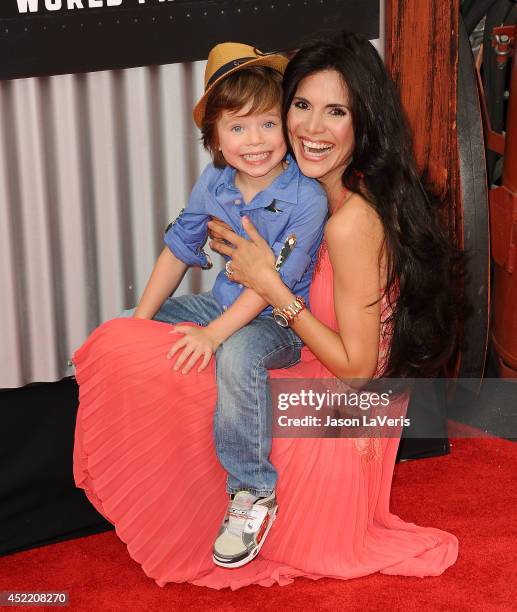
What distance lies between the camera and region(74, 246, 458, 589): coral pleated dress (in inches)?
86.2

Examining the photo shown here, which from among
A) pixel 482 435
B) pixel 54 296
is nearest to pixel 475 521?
pixel 482 435

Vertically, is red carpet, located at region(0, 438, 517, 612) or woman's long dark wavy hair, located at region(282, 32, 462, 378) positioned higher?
woman's long dark wavy hair, located at region(282, 32, 462, 378)

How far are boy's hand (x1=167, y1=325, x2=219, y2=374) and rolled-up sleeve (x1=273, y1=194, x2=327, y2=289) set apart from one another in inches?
8.7

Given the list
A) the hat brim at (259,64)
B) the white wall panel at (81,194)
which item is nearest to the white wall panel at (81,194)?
the white wall panel at (81,194)

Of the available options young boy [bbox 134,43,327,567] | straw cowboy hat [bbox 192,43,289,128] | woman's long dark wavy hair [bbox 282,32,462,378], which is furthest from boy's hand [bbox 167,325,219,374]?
straw cowboy hat [bbox 192,43,289,128]

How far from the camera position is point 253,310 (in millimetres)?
2211

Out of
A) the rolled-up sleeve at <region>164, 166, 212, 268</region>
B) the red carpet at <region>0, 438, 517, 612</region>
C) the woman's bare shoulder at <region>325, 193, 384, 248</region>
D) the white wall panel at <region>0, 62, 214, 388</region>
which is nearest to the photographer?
the woman's bare shoulder at <region>325, 193, 384, 248</region>

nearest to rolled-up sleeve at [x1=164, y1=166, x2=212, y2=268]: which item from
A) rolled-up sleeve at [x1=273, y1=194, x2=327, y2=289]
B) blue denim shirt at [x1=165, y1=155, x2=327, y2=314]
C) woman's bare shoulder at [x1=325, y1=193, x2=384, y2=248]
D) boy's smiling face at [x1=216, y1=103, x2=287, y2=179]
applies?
blue denim shirt at [x1=165, y1=155, x2=327, y2=314]

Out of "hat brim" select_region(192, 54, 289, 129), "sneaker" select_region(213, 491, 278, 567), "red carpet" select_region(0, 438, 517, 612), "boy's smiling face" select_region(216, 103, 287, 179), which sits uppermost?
"hat brim" select_region(192, 54, 289, 129)

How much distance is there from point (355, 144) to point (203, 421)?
71cm

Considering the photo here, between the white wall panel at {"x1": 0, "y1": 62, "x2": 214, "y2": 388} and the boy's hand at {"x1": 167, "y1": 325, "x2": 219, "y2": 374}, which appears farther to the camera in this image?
the white wall panel at {"x1": 0, "y1": 62, "x2": 214, "y2": 388}

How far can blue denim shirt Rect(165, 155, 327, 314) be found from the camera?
86.1 inches

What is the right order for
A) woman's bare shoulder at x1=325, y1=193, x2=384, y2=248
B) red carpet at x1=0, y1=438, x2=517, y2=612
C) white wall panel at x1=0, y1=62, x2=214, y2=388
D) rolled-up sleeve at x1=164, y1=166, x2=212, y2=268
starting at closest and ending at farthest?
woman's bare shoulder at x1=325, y1=193, x2=384, y2=248 < red carpet at x1=0, y1=438, x2=517, y2=612 < rolled-up sleeve at x1=164, y1=166, x2=212, y2=268 < white wall panel at x1=0, y1=62, x2=214, y2=388

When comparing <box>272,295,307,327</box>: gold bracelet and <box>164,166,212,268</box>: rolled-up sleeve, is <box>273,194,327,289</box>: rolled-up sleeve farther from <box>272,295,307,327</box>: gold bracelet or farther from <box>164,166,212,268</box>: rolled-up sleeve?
<box>164,166,212,268</box>: rolled-up sleeve
